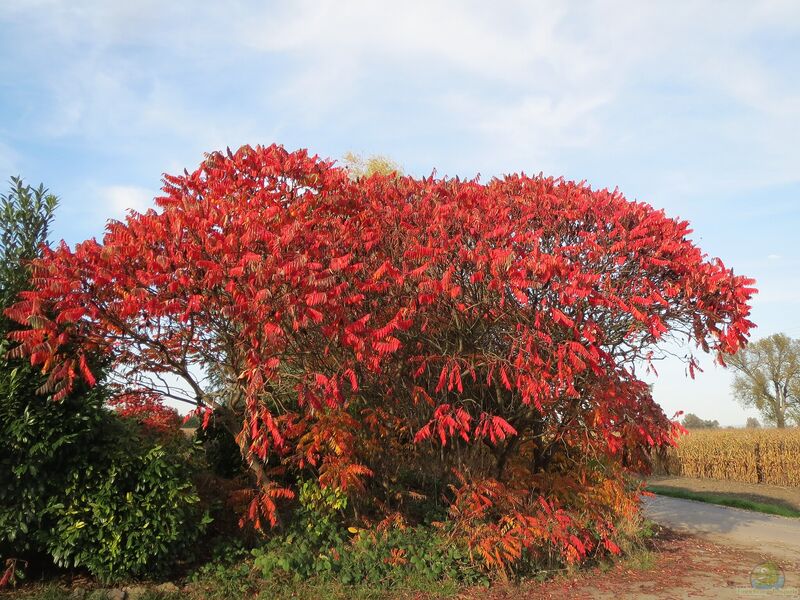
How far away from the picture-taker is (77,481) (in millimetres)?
6652

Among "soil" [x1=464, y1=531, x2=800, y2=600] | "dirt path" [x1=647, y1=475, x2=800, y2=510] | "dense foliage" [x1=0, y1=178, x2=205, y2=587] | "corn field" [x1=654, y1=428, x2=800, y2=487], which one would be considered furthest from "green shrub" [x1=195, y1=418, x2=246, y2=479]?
"corn field" [x1=654, y1=428, x2=800, y2=487]

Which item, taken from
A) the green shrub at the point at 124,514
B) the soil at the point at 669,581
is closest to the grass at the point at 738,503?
the soil at the point at 669,581

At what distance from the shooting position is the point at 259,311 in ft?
18.2

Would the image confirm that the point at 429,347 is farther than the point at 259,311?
Yes

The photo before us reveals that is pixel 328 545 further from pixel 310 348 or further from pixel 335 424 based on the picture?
pixel 310 348

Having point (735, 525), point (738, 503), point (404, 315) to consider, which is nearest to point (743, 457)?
point (738, 503)

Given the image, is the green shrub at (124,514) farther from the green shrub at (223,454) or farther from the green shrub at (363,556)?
the green shrub at (223,454)

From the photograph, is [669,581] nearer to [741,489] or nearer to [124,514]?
[124,514]

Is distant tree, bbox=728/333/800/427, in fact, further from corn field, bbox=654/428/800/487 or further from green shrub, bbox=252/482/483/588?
green shrub, bbox=252/482/483/588

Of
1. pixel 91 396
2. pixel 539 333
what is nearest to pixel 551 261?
pixel 539 333

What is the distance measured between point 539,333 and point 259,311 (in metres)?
2.77

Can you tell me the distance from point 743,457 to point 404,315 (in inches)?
897

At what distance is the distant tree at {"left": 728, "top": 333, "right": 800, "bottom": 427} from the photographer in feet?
172

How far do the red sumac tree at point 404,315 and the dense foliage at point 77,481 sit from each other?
46 cm
